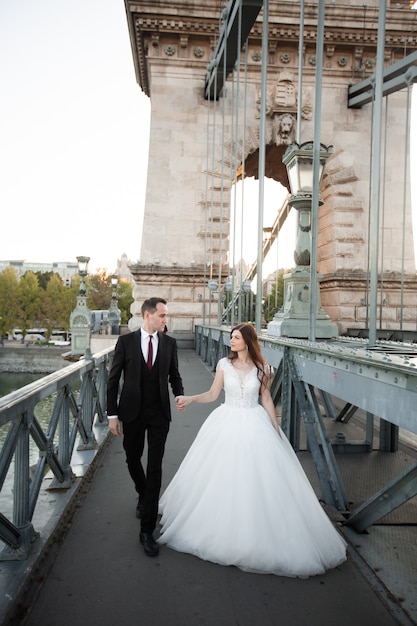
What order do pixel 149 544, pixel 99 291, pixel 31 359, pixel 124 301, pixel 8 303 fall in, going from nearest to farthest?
pixel 149 544
pixel 31 359
pixel 8 303
pixel 99 291
pixel 124 301

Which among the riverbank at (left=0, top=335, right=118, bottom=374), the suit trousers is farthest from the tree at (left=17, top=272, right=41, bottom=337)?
the suit trousers

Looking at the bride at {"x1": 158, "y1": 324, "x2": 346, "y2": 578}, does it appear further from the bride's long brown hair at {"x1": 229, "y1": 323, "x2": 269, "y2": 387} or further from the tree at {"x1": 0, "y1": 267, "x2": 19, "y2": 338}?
the tree at {"x1": 0, "y1": 267, "x2": 19, "y2": 338}

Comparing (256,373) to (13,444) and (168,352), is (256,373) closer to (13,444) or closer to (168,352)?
(168,352)

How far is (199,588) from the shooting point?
109 inches

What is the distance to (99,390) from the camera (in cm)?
653

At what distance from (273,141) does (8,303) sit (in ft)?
163

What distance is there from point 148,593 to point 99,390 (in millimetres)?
3986

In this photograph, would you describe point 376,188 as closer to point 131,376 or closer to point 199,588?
point 131,376

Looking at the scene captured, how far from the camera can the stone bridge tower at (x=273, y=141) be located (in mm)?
17766

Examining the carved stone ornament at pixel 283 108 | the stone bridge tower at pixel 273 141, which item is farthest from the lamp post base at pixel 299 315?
the carved stone ornament at pixel 283 108

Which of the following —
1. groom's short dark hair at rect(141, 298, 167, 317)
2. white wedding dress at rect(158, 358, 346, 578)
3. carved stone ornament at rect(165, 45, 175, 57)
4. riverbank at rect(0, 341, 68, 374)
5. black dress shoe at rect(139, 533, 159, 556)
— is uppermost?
carved stone ornament at rect(165, 45, 175, 57)

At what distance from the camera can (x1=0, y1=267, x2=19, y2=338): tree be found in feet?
→ 197

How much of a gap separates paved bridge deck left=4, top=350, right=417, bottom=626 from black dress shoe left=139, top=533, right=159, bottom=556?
0.04m

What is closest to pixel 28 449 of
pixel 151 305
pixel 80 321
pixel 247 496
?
pixel 151 305
